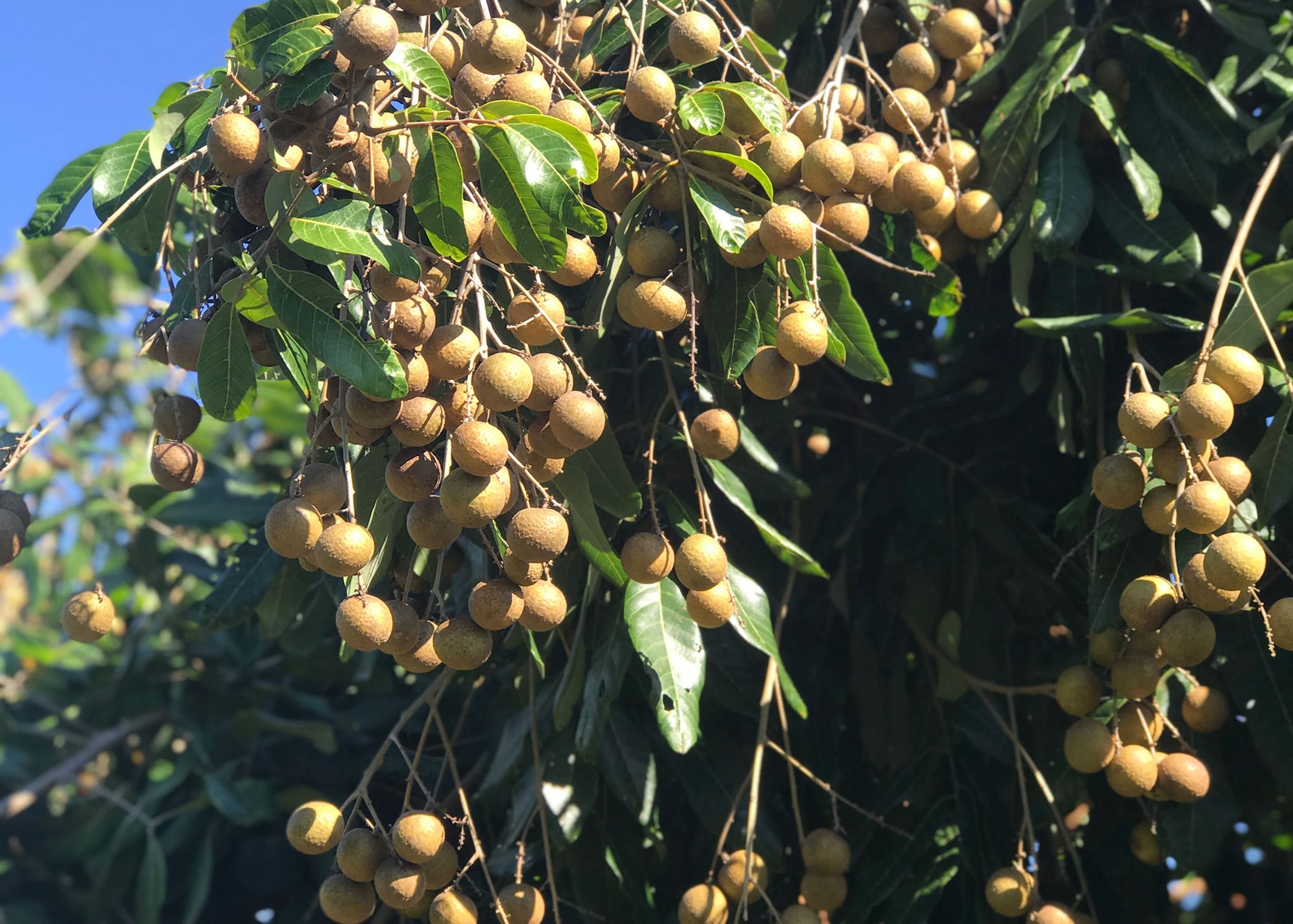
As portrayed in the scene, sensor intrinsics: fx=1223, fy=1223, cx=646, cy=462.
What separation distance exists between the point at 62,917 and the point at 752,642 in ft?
6.66

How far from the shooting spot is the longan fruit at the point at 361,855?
1.36 m

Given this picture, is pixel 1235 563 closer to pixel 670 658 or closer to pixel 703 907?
pixel 670 658

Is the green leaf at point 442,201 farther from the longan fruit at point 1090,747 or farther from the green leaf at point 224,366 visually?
the longan fruit at point 1090,747

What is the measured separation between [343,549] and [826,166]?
25.6 inches

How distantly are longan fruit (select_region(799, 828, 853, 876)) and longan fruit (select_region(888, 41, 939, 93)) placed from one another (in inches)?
40.1

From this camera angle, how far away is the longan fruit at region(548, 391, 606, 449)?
3.77ft

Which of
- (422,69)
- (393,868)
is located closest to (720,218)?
(422,69)

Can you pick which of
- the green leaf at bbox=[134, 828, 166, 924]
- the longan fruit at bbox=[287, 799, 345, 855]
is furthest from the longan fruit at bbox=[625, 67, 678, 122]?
the green leaf at bbox=[134, 828, 166, 924]

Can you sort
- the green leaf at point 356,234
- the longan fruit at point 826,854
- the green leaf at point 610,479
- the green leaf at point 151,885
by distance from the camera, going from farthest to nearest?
the green leaf at point 151,885
the longan fruit at point 826,854
the green leaf at point 610,479
the green leaf at point 356,234

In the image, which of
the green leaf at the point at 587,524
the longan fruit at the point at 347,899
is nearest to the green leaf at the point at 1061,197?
the green leaf at the point at 587,524

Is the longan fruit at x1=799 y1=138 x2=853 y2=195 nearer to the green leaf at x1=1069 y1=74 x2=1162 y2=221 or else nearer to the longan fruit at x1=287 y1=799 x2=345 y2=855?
the green leaf at x1=1069 y1=74 x2=1162 y2=221

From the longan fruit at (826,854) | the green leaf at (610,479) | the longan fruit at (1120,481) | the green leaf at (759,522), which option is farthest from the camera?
the longan fruit at (826,854)

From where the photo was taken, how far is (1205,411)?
1.22 m

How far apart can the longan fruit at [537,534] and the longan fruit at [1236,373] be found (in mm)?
704
